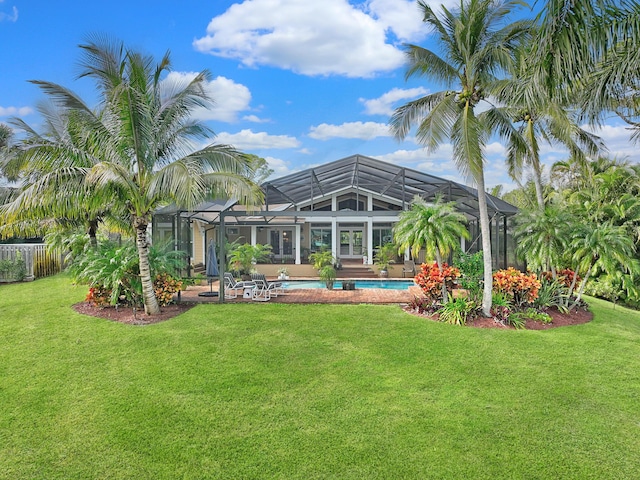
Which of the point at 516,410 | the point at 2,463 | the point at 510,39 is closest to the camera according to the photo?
the point at 2,463

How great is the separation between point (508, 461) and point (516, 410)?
124 centimetres

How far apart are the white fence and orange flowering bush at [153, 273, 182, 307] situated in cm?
856

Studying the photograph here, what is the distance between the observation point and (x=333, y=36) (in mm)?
11844

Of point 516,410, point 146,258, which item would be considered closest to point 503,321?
point 516,410

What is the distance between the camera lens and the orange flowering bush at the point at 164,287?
10.3m

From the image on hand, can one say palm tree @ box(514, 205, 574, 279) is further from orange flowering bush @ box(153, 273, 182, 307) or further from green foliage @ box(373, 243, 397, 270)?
orange flowering bush @ box(153, 273, 182, 307)

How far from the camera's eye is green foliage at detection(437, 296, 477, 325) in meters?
8.94

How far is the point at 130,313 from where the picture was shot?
976 cm

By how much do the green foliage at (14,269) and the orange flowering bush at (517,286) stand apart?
1839cm

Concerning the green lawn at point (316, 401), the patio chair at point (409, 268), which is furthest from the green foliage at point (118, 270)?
the patio chair at point (409, 268)

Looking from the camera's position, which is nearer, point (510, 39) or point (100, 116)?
point (510, 39)

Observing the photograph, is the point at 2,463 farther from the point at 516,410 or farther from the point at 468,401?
the point at 516,410

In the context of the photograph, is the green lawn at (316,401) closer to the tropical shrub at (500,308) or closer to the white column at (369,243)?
the tropical shrub at (500,308)

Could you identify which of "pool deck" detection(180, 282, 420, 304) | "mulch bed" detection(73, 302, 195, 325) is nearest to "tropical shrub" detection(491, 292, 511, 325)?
"pool deck" detection(180, 282, 420, 304)
